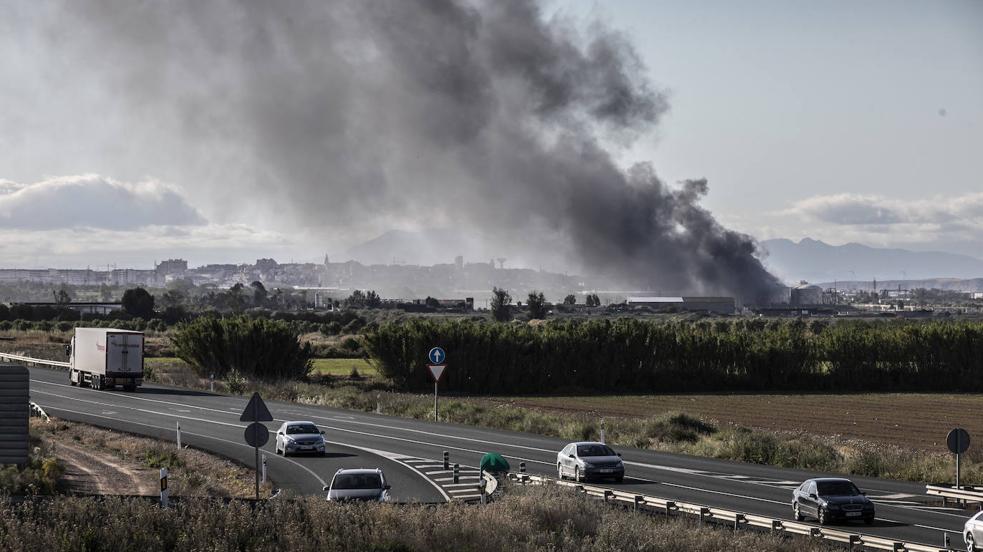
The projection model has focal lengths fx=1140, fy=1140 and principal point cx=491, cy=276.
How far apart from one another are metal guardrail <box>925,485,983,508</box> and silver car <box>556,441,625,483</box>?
8.32m

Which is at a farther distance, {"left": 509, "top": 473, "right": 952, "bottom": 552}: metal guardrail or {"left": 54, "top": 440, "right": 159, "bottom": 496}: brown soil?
{"left": 54, "top": 440, "right": 159, "bottom": 496}: brown soil

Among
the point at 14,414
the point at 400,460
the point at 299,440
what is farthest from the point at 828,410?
the point at 14,414

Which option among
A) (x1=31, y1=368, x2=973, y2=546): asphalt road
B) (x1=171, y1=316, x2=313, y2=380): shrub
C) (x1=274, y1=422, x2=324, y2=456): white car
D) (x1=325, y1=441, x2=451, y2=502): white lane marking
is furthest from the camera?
(x1=171, y1=316, x2=313, y2=380): shrub

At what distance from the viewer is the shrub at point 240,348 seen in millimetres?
80188

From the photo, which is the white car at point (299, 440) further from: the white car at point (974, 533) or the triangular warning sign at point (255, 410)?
the white car at point (974, 533)

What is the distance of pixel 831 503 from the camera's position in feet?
83.7

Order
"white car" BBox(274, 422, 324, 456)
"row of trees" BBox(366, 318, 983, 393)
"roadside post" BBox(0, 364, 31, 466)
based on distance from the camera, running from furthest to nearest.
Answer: "row of trees" BBox(366, 318, 983, 393), "white car" BBox(274, 422, 324, 456), "roadside post" BBox(0, 364, 31, 466)

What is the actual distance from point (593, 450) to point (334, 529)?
51.6 ft

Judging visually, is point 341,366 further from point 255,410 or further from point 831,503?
point 831,503

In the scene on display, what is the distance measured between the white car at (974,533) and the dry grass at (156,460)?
55.7 ft

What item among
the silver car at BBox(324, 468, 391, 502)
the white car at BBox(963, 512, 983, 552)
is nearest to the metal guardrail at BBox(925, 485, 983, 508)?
the white car at BBox(963, 512, 983, 552)

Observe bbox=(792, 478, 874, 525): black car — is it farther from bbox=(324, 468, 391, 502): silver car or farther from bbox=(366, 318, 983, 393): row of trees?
bbox=(366, 318, 983, 393): row of trees

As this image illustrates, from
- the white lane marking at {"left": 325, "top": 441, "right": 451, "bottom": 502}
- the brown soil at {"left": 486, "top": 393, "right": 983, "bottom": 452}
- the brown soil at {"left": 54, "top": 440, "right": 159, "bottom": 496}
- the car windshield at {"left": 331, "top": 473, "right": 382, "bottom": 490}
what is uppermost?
the car windshield at {"left": 331, "top": 473, "right": 382, "bottom": 490}

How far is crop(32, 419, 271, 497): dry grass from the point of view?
100 ft
